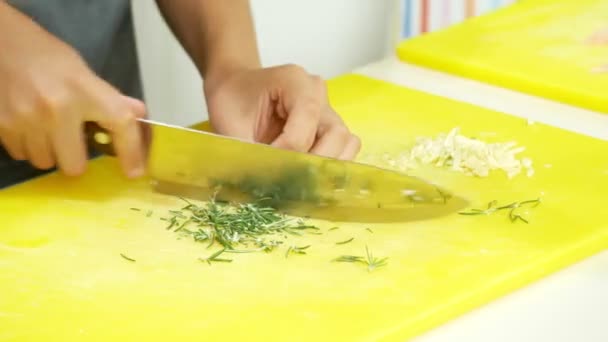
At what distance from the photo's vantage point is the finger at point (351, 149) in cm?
107

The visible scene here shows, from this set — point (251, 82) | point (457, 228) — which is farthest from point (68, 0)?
point (457, 228)

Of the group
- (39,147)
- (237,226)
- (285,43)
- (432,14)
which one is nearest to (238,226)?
(237,226)

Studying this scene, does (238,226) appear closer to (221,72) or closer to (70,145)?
(70,145)

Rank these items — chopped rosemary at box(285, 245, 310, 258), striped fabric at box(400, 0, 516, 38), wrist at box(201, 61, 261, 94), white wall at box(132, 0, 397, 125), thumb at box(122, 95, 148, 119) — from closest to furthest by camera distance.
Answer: chopped rosemary at box(285, 245, 310, 258), thumb at box(122, 95, 148, 119), wrist at box(201, 61, 261, 94), white wall at box(132, 0, 397, 125), striped fabric at box(400, 0, 516, 38)

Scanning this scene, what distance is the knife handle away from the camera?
1.03 metres

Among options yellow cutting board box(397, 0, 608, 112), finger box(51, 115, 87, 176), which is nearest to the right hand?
finger box(51, 115, 87, 176)

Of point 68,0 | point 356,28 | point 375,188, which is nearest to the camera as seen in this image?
point 375,188

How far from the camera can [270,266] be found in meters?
0.88

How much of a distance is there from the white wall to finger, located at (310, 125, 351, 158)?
0.77 m

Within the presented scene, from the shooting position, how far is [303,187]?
3.33 feet

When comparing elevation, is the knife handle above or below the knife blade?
above

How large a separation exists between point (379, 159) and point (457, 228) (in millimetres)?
214

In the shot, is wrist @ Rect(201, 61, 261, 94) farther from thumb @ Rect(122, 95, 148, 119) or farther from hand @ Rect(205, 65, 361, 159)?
thumb @ Rect(122, 95, 148, 119)

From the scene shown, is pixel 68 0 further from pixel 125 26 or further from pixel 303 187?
pixel 303 187
